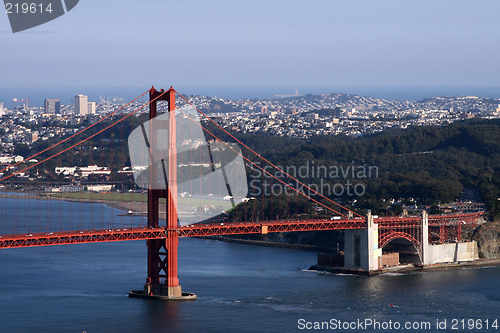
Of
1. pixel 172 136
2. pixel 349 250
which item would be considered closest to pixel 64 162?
pixel 349 250

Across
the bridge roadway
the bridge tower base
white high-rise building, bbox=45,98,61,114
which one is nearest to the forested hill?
the bridge roadway

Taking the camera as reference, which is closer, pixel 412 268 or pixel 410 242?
pixel 412 268

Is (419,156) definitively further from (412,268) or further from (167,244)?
(167,244)

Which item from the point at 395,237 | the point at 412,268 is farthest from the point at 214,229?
the point at 412,268

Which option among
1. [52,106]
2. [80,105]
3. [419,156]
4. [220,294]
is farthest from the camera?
[52,106]

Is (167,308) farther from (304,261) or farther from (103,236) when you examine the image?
(304,261)

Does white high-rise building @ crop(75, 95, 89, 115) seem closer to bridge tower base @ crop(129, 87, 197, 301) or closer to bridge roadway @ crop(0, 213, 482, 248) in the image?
bridge roadway @ crop(0, 213, 482, 248)

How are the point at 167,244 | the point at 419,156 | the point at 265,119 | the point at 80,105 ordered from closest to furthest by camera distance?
1. the point at 167,244
2. the point at 419,156
3. the point at 265,119
4. the point at 80,105

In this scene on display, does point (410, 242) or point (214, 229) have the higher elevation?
point (214, 229)
